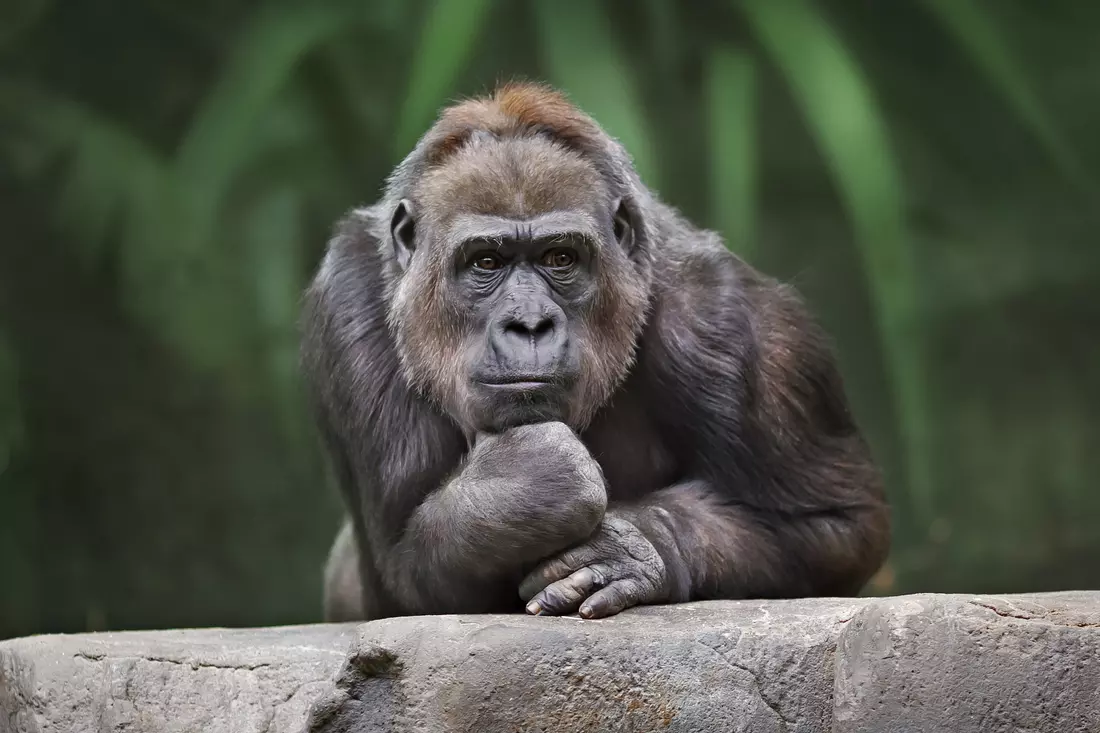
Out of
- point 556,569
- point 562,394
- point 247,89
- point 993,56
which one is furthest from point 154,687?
point 993,56

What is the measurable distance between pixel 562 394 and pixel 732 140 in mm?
4808

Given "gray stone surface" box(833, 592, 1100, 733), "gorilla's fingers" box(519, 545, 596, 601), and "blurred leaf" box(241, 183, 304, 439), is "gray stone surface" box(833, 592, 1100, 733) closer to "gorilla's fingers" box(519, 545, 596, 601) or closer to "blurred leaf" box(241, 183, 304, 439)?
"gorilla's fingers" box(519, 545, 596, 601)

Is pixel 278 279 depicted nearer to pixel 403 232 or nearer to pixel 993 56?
pixel 403 232

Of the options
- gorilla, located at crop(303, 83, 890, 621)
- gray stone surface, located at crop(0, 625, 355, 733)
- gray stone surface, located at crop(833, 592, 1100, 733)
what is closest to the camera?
gray stone surface, located at crop(833, 592, 1100, 733)

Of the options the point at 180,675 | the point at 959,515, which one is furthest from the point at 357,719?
the point at 959,515

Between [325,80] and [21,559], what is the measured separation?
3.58 metres

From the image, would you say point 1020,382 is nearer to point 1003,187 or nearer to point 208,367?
point 1003,187

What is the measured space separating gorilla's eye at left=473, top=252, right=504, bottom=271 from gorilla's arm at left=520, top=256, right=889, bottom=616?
24.6 inches

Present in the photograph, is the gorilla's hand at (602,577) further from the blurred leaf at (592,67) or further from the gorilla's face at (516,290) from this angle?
the blurred leaf at (592,67)

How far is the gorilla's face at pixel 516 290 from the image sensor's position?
4.13m

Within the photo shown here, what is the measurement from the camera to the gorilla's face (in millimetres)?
4129

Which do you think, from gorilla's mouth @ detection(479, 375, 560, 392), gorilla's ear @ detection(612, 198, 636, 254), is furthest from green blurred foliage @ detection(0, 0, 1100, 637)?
gorilla's mouth @ detection(479, 375, 560, 392)

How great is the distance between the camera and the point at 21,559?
8273 millimetres

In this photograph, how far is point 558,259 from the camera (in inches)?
173
